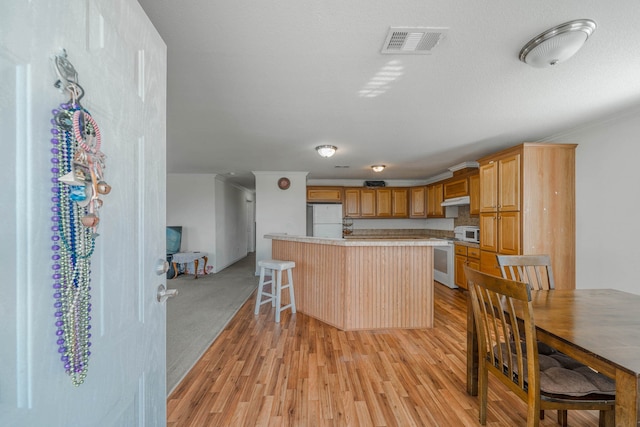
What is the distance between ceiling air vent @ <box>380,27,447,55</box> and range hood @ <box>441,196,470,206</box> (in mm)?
3730

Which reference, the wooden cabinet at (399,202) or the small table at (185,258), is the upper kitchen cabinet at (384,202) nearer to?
the wooden cabinet at (399,202)

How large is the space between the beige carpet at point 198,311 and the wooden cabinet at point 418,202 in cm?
393

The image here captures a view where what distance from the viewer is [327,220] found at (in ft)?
19.9

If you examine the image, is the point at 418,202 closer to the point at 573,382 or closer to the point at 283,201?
the point at 283,201

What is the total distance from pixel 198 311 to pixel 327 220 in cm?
325

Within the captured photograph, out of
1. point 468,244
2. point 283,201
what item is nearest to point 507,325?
point 468,244

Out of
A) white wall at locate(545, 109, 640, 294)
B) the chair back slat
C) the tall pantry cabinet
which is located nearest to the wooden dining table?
the chair back slat

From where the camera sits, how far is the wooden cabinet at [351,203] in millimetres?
6496

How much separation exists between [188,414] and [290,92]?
2.42 m

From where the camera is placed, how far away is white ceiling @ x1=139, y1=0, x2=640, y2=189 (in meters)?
1.38

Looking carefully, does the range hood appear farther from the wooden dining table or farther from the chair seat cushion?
the chair seat cushion

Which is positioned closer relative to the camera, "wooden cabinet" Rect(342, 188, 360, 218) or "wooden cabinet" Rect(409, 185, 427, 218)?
"wooden cabinet" Rect(409, 185, 427, 218)

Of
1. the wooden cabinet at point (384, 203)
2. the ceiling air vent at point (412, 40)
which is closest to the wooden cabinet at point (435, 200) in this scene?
the wooden cabinet at point (384, 203)

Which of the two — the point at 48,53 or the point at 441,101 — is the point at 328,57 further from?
the point at 48,53
